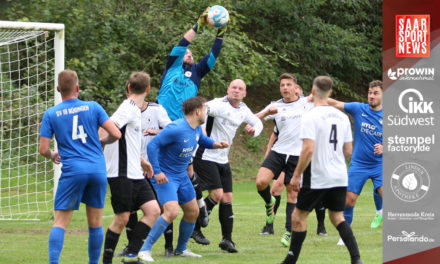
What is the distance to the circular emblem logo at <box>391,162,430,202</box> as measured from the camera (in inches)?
350

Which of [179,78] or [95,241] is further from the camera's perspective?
[179,78]

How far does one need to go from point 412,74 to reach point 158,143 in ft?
9.41

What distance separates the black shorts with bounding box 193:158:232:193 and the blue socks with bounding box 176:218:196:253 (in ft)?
3.25

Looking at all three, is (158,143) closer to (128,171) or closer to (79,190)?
(128,171)

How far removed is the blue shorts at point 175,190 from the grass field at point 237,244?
0.70m

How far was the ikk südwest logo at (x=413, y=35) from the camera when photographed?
336 inches

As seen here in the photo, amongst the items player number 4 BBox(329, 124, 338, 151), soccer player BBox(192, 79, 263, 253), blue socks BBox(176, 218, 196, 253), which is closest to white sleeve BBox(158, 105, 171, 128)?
soccer player BBox(192, 79, 263, 253)

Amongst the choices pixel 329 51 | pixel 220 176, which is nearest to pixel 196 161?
pixel 220 176

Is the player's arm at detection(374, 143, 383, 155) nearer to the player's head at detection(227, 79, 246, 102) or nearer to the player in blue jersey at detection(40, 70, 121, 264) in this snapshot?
the player's head at detection(227, 79, 246, 102)

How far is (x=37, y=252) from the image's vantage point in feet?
30.8

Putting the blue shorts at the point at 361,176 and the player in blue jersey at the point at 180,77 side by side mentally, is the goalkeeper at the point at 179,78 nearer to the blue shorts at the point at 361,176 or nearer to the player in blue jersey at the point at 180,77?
the player in blue jersey at the point at 180,77

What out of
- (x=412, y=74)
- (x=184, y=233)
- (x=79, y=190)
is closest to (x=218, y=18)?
(x=412, y=74)

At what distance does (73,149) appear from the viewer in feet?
24.1

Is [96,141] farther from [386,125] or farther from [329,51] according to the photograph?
[329,51]
